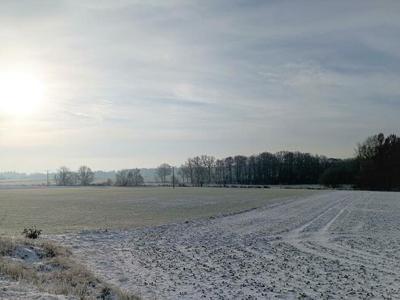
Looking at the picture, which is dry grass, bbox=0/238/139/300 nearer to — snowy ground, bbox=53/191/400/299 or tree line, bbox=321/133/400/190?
snowy ground, bbox=53/191/400/299

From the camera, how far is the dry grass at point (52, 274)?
497 inches

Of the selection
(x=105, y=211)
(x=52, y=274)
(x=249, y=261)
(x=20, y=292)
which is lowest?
(x=105, y=211)

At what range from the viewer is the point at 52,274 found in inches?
595

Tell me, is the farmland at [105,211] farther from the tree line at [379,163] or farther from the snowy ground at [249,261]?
the tree line at [379,163]

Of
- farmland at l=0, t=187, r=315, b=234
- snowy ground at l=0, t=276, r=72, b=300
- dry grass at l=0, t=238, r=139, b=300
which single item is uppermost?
snowy ground at l=0, t=276, r=72, b=300

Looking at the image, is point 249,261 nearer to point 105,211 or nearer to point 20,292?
point 20,292

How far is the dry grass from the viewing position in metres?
12.6

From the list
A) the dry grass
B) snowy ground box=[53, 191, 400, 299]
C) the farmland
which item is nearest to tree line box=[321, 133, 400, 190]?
the farmland

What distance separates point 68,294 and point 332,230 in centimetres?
2195

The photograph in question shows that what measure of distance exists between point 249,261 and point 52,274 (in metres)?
7.69

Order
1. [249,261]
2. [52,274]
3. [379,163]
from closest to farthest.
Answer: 1. [52,274]
2. [249,261]
3. [379,163]

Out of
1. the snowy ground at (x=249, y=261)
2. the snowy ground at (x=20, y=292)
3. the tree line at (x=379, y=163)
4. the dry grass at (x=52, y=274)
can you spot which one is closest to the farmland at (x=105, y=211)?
the snowy ground at (x=249, y=261)

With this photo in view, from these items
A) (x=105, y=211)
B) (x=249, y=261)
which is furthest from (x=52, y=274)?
(x=105, y=211)

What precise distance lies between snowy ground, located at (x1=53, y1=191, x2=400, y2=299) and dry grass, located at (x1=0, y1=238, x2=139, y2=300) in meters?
1.00
